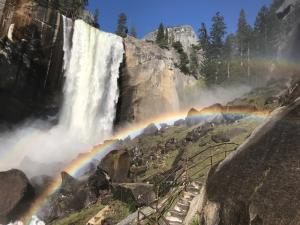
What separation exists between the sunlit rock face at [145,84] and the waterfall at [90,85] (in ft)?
6.21

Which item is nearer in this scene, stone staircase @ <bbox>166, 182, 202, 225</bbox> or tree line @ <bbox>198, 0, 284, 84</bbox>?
stone staircase @ <bbox>166, 182, 202, 225</bbox>

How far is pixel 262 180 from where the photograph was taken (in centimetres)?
825

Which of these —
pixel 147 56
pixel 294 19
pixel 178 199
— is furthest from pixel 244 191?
pixel 294 19

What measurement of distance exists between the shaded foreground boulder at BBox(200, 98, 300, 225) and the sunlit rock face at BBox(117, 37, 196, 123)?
1822 inches

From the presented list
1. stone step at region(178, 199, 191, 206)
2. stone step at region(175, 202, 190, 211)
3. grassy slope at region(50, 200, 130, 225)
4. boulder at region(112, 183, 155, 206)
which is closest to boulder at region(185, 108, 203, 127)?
grassy slope at region(50, 200, 130, 225)

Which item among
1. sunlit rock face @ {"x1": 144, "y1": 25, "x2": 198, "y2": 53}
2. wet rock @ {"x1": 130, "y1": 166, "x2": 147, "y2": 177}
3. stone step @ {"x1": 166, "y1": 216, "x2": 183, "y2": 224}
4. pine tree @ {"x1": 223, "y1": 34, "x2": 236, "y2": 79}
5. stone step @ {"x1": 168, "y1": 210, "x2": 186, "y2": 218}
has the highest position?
sunlit rock face @ {"x1": 144, "y1": 25, "x2": 198, "y2": 53}

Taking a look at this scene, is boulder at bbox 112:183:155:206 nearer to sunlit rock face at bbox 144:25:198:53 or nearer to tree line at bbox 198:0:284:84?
tree line at bbox 198:0:284:84

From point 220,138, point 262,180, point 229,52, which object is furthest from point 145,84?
point 262,180

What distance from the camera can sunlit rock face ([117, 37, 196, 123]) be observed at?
56.4 meters

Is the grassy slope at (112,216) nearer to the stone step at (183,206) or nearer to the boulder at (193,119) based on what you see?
the stone step at (183,206)

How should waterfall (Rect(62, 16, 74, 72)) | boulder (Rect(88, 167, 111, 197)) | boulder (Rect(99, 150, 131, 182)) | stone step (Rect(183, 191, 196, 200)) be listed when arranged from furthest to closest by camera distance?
waterfall (Rect(62, 16, 74, 72)), boulder (Rect(99, 150, 131, 182)), boulder (Rect(88, 167, 111, 197)), stone step (Rect(183, 191, 196, 200))

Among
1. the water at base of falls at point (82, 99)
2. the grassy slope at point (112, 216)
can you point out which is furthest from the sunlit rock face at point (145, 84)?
the grassy slope at point (112, 216)

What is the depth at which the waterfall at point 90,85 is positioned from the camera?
53031 mm

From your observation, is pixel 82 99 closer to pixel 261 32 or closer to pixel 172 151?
pixel 172 151
